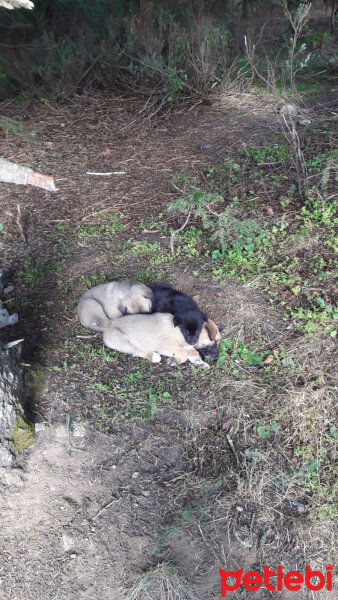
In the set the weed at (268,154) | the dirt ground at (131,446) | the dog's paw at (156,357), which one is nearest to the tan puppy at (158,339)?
the dog's paw at (156,357)

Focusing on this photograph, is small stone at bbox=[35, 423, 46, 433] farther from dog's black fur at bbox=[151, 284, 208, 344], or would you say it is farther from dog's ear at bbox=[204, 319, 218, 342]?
dog's ear at bbox=[204, 319, 218, 342]

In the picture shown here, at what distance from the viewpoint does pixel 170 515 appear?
3.33 m

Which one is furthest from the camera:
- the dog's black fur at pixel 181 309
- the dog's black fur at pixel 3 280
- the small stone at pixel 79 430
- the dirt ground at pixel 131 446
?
the dog's black fur at pixel 3 280

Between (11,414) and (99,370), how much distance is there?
914 millimetres

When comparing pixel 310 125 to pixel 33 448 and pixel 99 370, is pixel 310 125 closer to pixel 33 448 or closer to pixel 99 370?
pixel 99 370

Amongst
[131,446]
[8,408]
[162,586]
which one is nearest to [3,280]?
[8,408]

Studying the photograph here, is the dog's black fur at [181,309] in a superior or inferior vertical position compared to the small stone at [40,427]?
superior

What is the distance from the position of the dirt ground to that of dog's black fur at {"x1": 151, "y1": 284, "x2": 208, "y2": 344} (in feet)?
1.10

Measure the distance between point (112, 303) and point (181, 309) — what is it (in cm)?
69

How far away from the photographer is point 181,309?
172 inches

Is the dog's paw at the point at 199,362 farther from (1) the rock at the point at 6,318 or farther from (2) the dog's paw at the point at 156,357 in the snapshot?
(1) the rock at the point at 6,318

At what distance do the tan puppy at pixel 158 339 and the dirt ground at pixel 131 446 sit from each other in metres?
0.12

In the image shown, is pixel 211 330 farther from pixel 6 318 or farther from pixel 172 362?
pixel 6 318

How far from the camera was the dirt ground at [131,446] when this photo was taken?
10.4 ft
